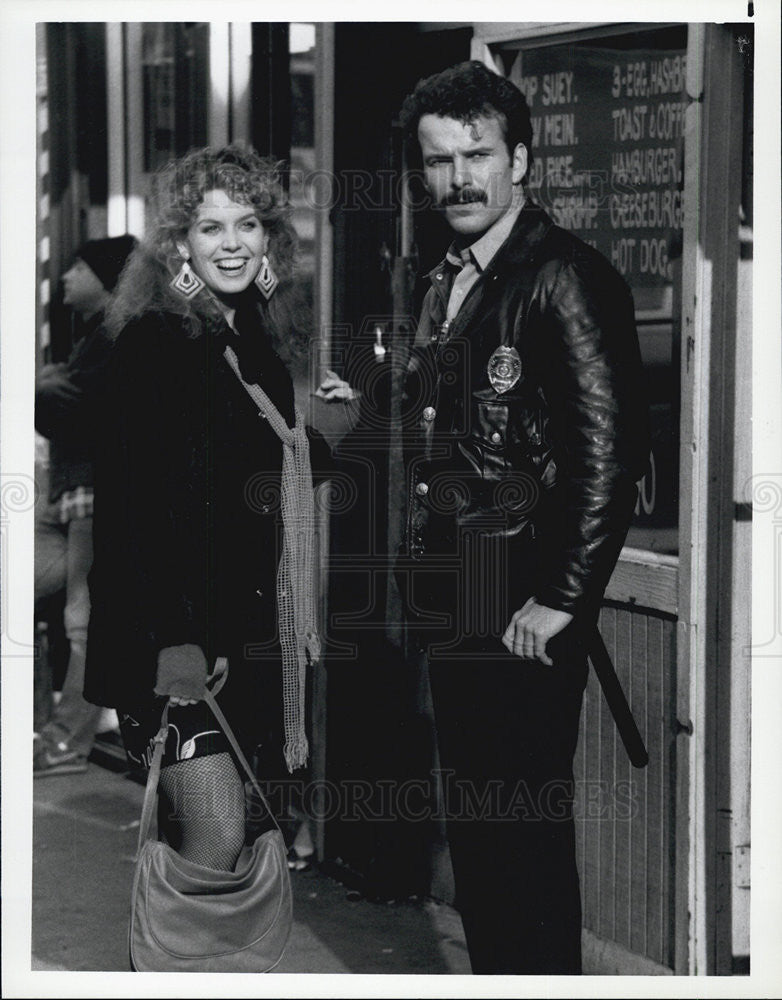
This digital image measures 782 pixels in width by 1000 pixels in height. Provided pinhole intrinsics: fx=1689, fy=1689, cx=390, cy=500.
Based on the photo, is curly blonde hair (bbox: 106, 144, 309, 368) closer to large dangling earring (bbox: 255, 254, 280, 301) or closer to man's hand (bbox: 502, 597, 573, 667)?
large dangling earring (bbox: 255, 254, 280, 301)

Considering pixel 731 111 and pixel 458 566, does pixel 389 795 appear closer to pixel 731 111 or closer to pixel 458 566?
pixel 458 566

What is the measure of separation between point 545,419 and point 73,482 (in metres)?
2.52

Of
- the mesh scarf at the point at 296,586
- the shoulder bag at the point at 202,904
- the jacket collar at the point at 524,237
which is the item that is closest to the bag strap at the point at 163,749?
the shoulder bag at the point at 202,904

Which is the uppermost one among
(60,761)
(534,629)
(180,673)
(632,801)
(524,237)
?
(524,237)

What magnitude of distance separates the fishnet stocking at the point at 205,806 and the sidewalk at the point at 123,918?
68cm

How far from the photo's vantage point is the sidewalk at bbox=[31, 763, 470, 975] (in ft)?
15.9

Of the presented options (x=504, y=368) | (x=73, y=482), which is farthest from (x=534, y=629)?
(x=73, y=482)

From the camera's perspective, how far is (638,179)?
4344 mm

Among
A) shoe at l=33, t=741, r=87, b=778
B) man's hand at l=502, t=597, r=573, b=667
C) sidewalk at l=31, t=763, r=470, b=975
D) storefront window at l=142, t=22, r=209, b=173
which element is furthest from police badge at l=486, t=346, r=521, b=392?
shoe at l=33, t=741, r=87, b=778

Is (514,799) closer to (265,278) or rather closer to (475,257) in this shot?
(475,257)

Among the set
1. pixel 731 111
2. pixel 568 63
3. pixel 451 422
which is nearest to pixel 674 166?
pixel 731 111

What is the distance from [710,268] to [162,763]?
184 cm

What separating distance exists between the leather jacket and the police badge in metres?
0.01

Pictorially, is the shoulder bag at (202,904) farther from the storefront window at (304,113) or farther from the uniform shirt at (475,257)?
the storefront window at (304,113)
